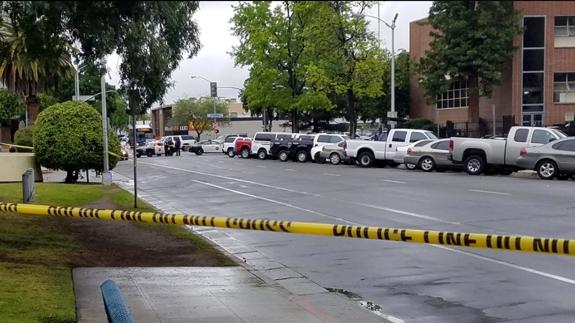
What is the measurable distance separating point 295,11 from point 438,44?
114 feet

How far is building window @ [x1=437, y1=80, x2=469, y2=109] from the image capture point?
4922cm

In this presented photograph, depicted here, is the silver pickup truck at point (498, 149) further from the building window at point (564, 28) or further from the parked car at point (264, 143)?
the parked car at point (264, 143)

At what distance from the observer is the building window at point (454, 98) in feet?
161

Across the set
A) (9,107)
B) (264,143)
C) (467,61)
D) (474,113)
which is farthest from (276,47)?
(9,107)

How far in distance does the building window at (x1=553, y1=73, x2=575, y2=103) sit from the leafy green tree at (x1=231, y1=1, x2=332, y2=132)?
597 inches

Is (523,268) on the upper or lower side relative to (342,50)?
lower

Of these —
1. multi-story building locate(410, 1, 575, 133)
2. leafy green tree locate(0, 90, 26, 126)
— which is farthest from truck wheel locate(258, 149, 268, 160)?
leafy green tree locate(0, 90, 26, 126)

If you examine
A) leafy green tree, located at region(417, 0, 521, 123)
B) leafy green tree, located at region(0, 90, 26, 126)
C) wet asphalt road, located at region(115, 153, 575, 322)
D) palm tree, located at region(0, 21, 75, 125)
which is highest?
leafy green tree, located at region(417, 0, 521, 123)

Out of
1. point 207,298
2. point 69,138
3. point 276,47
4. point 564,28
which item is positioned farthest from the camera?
point 564,28

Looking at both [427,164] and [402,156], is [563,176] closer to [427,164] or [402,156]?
[427,164]

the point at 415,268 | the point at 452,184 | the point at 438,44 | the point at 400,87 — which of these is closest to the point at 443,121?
the point at 400,87

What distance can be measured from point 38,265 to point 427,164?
916 inches

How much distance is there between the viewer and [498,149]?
25.8 metres

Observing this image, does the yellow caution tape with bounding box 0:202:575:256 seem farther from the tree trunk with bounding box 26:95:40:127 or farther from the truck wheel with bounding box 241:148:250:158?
the truck wheel with bounding box 241:148:250:158
